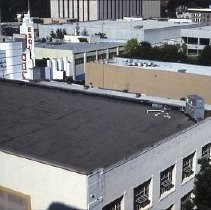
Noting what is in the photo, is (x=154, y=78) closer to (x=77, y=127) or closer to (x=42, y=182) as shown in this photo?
(x=77, y=127)

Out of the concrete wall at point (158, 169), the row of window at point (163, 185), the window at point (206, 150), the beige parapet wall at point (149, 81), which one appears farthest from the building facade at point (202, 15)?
the concrete wall at point (158, 169)

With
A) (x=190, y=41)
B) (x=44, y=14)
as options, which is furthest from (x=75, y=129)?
(x=44, y=14)

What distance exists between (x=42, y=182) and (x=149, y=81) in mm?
26942

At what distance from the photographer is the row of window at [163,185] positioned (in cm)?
1895

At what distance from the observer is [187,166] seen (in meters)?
22.0

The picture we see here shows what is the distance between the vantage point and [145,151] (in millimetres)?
18625

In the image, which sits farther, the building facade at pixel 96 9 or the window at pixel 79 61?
the building facade at pixel 96 9

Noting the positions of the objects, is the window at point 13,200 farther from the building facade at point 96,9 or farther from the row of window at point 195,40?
the building facade at point 96,9

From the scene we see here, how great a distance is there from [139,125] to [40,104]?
18.8ft

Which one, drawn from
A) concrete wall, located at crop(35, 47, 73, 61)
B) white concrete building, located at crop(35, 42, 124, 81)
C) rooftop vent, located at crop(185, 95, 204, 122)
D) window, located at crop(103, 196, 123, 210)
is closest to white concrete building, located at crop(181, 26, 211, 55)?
white concrete building, located at crop(35, 42, 124, 81)

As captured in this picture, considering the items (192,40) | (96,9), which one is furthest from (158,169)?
(96,9)

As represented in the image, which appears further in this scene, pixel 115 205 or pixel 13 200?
pixel 13 200

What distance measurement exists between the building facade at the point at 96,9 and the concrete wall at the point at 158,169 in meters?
107

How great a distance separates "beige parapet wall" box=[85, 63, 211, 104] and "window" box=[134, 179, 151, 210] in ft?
68.1
